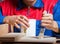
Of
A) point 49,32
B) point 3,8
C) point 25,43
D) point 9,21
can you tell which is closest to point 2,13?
point 3,8

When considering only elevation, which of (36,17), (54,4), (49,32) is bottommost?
(49,32)

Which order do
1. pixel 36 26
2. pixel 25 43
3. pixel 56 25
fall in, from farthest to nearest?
pixel 36 26 → pixel 56 25 → pixel 25 43

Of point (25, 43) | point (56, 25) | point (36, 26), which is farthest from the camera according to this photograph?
point (36, 26)

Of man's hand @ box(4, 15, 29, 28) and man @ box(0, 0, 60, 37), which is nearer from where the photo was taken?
man's hand @ box(4, 15, 29, 28)

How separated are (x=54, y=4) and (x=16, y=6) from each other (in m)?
0.31

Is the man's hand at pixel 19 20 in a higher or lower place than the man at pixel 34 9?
lower

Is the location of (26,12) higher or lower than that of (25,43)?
higher

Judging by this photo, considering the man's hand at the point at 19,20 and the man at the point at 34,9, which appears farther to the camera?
the man at the point at 34,9

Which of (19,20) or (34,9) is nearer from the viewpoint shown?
(19,20)

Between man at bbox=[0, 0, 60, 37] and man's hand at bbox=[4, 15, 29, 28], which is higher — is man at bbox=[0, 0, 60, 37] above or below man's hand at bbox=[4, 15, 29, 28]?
above

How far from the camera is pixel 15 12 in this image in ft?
4.05

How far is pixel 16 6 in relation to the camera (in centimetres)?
126

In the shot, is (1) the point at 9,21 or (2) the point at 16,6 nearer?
(1) the point at 9,21

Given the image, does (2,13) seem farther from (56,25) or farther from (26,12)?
(56,25)
